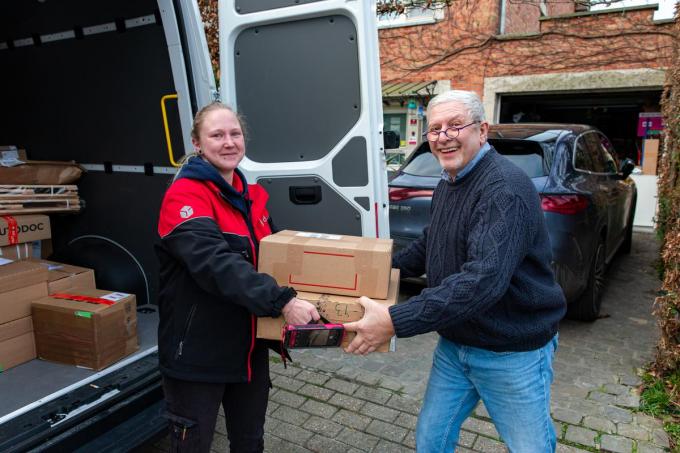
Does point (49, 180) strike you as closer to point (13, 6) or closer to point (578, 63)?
point (13, 6)

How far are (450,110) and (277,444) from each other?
2.11 m

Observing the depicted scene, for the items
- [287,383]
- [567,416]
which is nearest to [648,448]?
[567,416]

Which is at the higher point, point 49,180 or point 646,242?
point 49,180

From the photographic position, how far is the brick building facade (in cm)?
955

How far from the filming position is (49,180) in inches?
134

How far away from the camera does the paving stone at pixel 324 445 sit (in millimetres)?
2748

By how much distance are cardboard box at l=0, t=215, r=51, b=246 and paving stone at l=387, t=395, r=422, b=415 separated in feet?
8.72

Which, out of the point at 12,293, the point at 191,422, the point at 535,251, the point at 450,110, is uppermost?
the point at 450,110

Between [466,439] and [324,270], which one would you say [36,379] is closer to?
[324,270]

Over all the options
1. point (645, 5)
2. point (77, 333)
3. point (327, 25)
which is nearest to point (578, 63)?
point (645, 5)

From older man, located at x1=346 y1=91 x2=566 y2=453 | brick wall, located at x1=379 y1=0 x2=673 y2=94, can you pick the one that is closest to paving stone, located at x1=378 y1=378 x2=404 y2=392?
older man, located at x1=346 y1=91 x2=566 y2=453

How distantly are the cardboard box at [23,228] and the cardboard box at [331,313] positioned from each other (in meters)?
2.33

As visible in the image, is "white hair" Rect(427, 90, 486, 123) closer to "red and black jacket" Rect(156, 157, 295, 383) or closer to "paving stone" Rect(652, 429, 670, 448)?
"red and black jacket" Rect(156, 157, 295, 383)

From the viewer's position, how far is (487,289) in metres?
1.54
